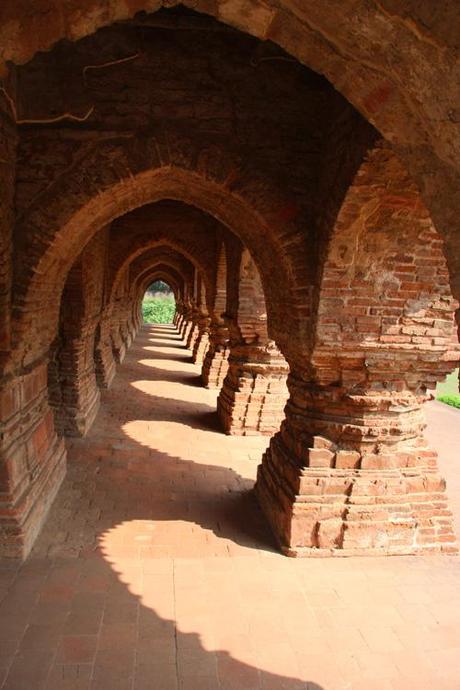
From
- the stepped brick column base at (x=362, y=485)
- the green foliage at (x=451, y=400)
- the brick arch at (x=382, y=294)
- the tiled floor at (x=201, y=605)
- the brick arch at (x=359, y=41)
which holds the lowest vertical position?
the green foliage at (x=451, y=400)

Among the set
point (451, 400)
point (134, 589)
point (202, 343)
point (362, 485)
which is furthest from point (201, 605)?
point (451, 400)

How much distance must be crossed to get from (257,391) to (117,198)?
4.14 meters

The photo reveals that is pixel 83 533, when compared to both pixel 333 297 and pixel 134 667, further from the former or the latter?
pixel 333 297

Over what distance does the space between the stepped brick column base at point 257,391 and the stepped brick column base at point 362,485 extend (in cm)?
319

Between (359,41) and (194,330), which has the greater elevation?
(359,41)

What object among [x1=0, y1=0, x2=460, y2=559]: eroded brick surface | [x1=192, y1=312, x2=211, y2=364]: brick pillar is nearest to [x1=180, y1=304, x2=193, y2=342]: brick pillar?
[x1=192, y1=312, x2=211, y2=364]: brick pillar

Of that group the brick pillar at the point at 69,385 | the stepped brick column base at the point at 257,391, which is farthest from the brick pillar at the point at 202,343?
the brick pillar at the point at 69,385

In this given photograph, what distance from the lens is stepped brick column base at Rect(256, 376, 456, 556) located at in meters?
4.44

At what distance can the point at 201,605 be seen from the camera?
3.65 m

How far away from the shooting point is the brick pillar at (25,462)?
13.4 ft

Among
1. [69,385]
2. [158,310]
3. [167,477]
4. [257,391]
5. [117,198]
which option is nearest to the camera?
[117,198]

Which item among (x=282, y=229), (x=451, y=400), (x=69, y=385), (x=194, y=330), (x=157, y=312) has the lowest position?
(x=451, y=400)

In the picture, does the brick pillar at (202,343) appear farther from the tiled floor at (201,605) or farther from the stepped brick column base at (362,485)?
the stepped brick column base at (362,485)

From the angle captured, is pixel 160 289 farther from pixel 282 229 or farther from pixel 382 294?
pixel 382 294
